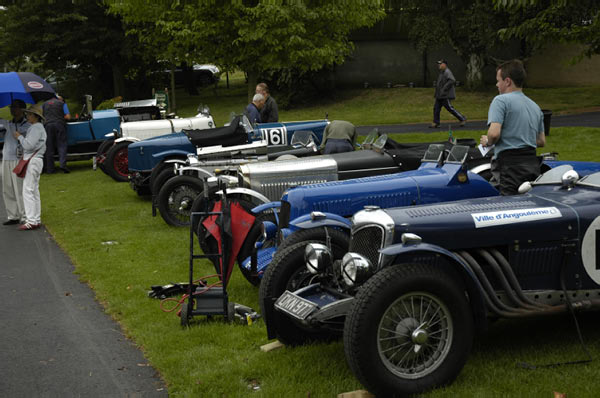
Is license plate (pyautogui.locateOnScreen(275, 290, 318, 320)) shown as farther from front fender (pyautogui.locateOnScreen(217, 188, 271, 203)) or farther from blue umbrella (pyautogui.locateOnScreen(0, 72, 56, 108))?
blue umbrella (pyautogui.locateOnScreen(0, 72, 56, 108))

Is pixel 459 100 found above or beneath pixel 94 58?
beneath

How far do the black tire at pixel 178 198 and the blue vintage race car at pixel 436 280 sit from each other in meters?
5.46

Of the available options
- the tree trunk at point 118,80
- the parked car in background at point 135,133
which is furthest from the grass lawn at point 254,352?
the tree trunk at point 118,80

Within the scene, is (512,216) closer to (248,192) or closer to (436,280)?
(436,280)

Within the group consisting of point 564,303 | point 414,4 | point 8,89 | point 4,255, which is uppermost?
point 414,4

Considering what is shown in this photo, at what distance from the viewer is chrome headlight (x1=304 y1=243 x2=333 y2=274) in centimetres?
526

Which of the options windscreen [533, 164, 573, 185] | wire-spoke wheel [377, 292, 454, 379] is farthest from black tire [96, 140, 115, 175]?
wire-spoke wheel [377, 292, 454, 379]

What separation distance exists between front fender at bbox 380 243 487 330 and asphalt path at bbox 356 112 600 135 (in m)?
15.0

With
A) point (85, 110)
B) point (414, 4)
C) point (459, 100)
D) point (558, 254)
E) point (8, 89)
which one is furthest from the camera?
point (414, 4)

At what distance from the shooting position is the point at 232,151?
37.8 ft

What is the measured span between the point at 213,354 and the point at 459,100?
24.6m

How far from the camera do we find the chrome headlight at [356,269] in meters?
4.81

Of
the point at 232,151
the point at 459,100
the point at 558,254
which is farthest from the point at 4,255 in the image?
the point at 459,100

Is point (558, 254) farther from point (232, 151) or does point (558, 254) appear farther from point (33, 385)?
point (232, 151)
